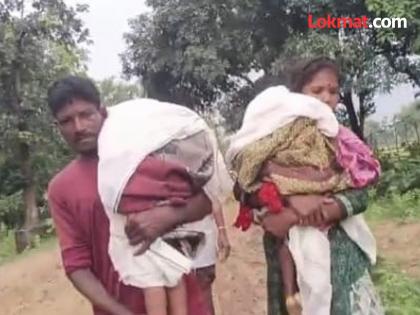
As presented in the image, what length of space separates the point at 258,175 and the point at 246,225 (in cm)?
21

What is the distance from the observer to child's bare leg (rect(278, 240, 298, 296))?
6.59 feet

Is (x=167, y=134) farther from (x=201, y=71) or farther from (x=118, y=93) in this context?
(x=118, y=93)

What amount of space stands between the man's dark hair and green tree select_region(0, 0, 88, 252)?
35.9 feet

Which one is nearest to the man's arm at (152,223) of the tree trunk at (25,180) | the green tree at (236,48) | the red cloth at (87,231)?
the red cloth at (87,231)

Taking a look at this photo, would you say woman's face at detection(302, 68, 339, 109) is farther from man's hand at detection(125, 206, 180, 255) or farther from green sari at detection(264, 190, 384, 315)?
man's hand at detection(125, 206, 180, 255)

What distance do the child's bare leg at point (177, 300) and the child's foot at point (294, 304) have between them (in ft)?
1.26

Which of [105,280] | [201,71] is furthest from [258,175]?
[201,71]

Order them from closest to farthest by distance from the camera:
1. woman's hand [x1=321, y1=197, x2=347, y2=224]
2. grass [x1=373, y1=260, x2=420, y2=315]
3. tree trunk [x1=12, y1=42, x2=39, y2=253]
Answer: woman's hand [x1=321, y1=197, x2=347, y2=224] → grass [x1=373, y1=260, x2=420, y2=315] → tree trunk [x1=12, y1=42, x2=39, y2=253]

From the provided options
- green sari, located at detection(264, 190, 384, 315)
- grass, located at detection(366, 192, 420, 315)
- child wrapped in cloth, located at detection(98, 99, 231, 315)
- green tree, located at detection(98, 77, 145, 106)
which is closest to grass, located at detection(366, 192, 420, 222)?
grass, located at detection(366, 192, 420, 315)

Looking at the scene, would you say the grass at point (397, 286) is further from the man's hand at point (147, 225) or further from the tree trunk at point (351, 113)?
the tree trunk at point (351, 113)

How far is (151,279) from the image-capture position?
171 cm

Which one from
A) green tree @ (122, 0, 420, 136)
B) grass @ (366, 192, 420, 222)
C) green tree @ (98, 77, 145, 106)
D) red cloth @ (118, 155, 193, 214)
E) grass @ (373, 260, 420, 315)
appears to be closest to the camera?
red cloth @ (118, 155, 193, 214)

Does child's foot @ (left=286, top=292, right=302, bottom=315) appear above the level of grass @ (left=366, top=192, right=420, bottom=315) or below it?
above

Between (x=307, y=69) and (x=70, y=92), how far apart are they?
67cm
